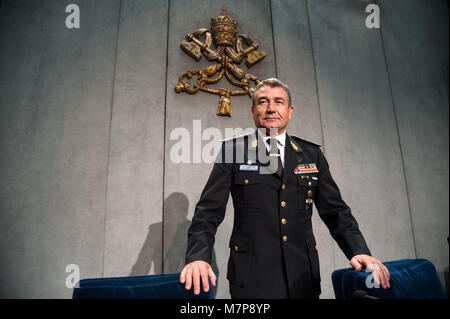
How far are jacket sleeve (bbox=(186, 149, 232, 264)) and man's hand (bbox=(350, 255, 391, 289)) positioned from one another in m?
0.51

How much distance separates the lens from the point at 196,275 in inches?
30.3

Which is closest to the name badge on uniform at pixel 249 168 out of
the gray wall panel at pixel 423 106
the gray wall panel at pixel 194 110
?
the gray wall panel at pixel 194 110

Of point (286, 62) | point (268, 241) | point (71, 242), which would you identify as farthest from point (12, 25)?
point (268, 241)

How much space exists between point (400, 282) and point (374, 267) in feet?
0.25

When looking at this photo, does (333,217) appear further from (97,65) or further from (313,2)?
(313,2)

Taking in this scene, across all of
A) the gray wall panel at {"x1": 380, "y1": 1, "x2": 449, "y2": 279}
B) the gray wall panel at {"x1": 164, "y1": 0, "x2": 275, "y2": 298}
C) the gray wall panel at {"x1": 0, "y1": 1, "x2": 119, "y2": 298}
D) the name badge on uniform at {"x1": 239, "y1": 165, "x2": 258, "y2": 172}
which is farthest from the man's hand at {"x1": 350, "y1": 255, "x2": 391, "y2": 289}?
the gray wall panel at {"x1": 380, "y1": 1, "x2": 449, "y2": 279}

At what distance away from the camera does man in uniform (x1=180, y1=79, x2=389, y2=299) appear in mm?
975

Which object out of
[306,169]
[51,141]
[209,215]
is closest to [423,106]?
[306,169]

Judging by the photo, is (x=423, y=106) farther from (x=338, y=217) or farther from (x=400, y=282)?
(x=400, y=282)

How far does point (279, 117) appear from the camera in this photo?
3.70 feet

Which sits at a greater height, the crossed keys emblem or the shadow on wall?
the crossed keys emblem

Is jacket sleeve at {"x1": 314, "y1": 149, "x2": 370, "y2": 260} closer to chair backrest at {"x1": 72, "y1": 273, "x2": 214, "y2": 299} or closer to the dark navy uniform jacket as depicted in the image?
the dark navy uniform jacket

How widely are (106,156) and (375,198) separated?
2.35m

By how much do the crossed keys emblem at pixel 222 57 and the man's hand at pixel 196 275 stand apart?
5.04ft
